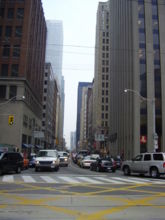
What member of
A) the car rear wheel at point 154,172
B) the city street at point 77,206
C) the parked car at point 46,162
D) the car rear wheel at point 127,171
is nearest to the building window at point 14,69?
the parked car at point 46,162

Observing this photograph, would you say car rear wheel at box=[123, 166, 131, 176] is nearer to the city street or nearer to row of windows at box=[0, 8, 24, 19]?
the city street

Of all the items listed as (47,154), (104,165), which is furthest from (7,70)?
(104,165)

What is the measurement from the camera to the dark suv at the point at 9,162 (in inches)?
813

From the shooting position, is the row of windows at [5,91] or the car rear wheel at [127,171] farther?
the row of windows at [5,91]

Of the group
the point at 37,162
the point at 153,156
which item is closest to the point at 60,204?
the point at 153,156

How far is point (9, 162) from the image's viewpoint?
2144 cm

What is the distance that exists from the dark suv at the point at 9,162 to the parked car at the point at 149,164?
9.39 meters

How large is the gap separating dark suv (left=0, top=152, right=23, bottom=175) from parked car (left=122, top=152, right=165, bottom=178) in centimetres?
939

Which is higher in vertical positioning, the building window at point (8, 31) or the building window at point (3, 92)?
the building window at point (8, 31)

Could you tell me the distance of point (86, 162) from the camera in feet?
104

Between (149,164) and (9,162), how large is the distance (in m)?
11.3

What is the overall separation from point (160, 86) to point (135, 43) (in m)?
9.13

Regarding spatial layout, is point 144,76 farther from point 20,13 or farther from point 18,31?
point 20,13

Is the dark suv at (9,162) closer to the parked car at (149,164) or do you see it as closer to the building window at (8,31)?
the parked car at (149,164)
